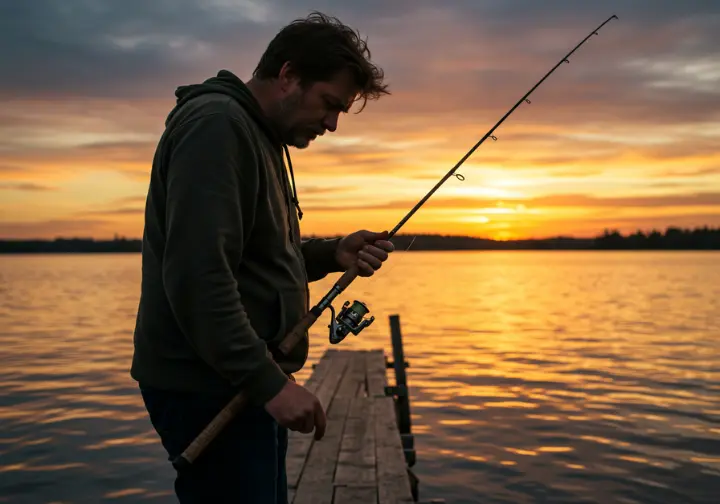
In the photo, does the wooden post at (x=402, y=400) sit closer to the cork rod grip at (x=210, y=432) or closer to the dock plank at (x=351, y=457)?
the dock plank at (x=351, y=457)

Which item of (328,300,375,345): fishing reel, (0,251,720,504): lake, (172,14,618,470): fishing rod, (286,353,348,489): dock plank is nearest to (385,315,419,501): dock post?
(0,251,720,504): lake

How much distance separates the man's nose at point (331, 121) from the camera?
8.95ft

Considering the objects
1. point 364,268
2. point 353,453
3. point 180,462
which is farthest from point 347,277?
point 353,453

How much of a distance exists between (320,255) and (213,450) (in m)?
1.30

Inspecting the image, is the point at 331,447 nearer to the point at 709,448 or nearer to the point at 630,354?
the point at 709,448

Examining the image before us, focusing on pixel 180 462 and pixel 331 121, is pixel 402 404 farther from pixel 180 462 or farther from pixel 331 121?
pixel 180 462

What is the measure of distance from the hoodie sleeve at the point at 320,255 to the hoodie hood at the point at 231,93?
893 mm

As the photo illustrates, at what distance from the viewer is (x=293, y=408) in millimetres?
2354

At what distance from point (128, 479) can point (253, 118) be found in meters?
9.44

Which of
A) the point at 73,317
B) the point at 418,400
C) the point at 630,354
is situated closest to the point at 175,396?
the point at 418,400

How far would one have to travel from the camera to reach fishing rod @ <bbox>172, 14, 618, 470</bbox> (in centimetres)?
239

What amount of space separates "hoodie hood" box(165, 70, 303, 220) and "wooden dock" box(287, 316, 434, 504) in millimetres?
3683

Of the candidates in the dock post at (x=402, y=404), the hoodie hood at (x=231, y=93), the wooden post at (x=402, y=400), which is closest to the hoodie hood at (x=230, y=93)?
the hoodie hood at (x=231, y=93)

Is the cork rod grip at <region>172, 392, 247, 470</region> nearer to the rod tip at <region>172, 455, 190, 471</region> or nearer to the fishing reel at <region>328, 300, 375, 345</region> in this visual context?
the rod tip at <region>172, 455, 190, 471</region>
